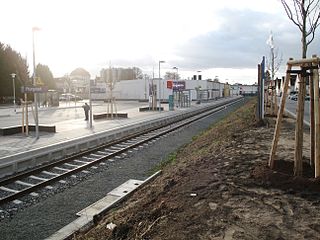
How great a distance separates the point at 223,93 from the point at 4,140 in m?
99.1

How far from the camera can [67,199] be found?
312 inches

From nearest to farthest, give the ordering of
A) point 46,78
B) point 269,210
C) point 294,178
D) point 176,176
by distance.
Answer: point 269,210 → point 294,178 → point 176,176 → point 46,78

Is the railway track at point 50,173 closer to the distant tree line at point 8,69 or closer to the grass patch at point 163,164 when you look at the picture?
the grass patch at point 163,164

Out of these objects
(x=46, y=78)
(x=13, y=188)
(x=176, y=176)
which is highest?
(x=46, y=78)

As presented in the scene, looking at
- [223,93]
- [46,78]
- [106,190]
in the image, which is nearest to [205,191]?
[106,190]

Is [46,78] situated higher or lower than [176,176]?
higher

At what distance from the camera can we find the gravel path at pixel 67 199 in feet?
20.6

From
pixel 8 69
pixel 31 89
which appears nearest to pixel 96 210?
pixel 31 89

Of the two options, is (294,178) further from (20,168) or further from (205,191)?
(20,168)

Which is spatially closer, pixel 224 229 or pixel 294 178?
pixel 224 229

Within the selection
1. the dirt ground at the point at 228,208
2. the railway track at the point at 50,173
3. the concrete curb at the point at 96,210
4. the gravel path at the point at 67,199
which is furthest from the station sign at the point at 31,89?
the dirt ground at the point at 228,208

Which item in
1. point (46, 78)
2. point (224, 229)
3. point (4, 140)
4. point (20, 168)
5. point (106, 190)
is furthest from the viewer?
point (46, 78)

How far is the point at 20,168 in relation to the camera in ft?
36.8

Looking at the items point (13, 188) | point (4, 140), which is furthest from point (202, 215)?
point (4, 140)
